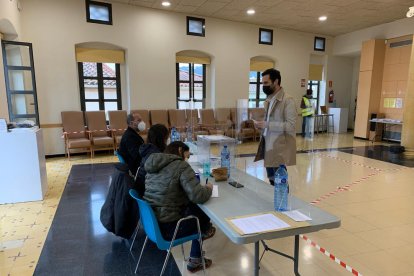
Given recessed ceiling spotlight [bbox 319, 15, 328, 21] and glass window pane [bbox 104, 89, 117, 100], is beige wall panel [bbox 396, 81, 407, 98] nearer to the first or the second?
recessed ceiling spotlight [bbox 319, 15, 328, 21]

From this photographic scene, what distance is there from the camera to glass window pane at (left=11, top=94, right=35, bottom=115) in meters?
4.79

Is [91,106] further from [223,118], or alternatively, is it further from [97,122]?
[223,118]

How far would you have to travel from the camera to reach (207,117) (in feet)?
26.0

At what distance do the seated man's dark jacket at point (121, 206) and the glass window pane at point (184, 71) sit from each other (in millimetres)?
6156

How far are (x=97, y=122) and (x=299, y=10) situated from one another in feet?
18.6

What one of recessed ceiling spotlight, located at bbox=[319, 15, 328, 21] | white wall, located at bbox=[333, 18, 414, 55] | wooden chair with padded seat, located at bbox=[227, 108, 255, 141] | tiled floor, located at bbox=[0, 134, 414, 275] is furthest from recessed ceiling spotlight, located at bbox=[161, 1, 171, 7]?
white wall, located at bbox=[333, 18, 414, 55]

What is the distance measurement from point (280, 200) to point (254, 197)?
10.1 inches

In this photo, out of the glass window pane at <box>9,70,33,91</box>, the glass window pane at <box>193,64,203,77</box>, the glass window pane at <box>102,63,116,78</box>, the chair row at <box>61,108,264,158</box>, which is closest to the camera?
the glass window pane at <box>9,70,33,91</box>

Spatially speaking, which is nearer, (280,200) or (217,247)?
(280,200)

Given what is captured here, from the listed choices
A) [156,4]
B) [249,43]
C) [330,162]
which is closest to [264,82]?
[330,162]

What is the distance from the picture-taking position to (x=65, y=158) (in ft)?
20.7

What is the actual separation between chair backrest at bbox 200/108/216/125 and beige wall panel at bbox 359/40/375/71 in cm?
501

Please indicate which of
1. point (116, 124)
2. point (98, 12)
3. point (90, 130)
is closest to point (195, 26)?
point (98, 12)

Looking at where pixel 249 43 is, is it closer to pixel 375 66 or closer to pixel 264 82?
pixel 375 66
